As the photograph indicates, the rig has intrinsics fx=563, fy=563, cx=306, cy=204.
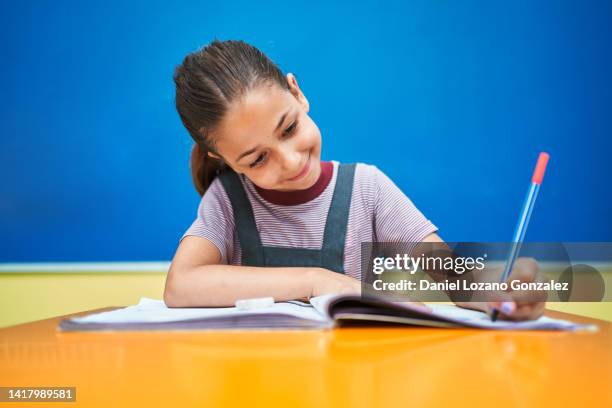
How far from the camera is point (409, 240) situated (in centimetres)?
102

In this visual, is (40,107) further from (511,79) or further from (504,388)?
(504,388)

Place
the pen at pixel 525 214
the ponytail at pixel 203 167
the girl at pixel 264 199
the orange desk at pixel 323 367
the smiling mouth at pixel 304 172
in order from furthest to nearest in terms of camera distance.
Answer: the ponytail at pixel 203 167, the smiling mouth at pixel 304 172, the girl at pixel 264 199, the pen at pixel 525 214, the orange desk at pixel 323 367

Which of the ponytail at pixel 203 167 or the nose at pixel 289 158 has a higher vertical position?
the ponytail at pixel 203 167

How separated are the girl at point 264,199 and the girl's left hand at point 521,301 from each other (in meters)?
0.13

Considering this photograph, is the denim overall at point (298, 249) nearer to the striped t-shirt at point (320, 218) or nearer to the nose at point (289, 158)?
the striped t-shirt at point (320, 218)

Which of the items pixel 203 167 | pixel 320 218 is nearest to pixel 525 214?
pixel 320 218

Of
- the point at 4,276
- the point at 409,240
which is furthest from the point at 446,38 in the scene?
the point at 4,276

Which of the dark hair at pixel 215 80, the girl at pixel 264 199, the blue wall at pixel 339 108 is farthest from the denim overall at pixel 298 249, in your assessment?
the blue wall at pixel 339 108

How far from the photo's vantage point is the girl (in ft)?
2.75

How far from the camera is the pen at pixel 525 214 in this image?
0.54 meters

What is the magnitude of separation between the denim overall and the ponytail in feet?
0.12

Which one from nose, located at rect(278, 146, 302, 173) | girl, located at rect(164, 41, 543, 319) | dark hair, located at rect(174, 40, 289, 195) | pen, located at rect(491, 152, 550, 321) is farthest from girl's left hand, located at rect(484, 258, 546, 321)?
dark hair, located at rect(174, 40, 289, 195)

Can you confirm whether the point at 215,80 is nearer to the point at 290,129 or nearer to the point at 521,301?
the point at 290,129

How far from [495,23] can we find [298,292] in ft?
2.61
